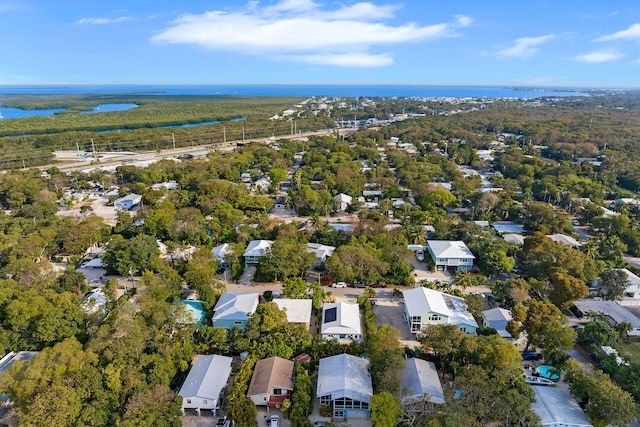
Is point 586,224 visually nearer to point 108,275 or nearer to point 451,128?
point 108,275

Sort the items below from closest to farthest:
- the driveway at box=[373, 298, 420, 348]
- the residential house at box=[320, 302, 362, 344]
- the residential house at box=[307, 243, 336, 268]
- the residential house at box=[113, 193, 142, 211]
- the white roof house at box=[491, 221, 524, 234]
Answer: the residential house at box=[320, 302, 362, 344]
the driveway at box=[373, 298, 420, 348]
the residential house at box=[307, 243, 336, 268]
the white roof house at box=[491, 221, 524, 234]
the residential house at box=[113, 193, 142, 211]

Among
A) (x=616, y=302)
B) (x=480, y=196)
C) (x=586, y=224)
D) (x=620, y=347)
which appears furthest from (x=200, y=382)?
(x=586, y=224)

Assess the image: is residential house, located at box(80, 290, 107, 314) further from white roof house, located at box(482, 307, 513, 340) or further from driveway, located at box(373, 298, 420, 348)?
white roof house, located at box(482, 307, 513, 340)

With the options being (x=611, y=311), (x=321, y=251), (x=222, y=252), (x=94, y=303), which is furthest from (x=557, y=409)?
(x=94, y=303)

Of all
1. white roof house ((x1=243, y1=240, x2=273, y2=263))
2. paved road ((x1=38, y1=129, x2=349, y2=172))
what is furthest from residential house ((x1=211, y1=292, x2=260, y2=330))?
paved road ((x1=38, y1=129, x2=349, y2=172))

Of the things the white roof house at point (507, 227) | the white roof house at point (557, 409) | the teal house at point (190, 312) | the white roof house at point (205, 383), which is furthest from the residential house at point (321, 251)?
the white roof house at point (507, 227)
